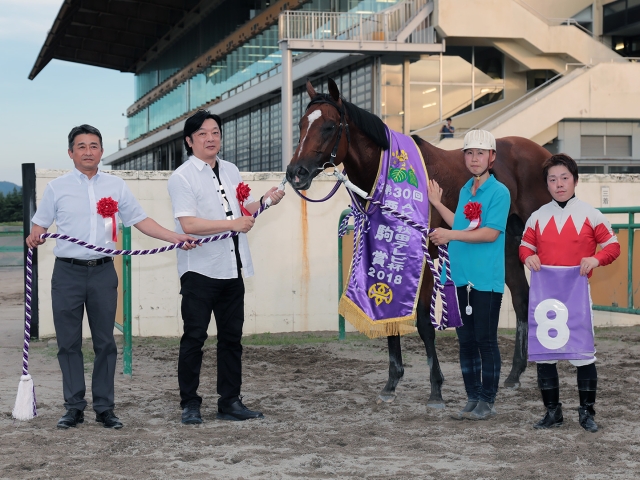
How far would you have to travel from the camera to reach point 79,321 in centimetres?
489

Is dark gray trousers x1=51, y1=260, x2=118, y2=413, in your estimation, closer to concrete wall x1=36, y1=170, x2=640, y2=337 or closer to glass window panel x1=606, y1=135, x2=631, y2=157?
concrete wall x1=36, y1=170, x2=640, y2=337

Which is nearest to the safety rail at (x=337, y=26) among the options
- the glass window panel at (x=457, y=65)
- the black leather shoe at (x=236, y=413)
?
the glass window panel at (x=457, y=65)

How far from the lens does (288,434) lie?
458 cm

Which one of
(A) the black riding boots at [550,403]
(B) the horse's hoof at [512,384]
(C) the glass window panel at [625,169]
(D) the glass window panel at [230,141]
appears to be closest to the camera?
(A) the black riding boots at [550,403]

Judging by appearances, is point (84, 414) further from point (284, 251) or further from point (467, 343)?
point (284, 251)

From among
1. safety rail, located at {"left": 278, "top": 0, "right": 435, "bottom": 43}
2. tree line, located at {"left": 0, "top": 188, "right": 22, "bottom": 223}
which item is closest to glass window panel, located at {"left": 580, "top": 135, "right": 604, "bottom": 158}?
safety rail, located at {"left": 278, "top": 0, "right": 435, "bottom": 43}

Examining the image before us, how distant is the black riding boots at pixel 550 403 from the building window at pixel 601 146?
22.7 metres

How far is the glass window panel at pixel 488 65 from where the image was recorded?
27000mm

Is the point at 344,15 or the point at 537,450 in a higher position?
the point at 344,15

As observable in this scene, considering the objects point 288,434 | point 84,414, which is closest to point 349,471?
point 288,434

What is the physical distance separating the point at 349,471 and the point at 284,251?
5.72m

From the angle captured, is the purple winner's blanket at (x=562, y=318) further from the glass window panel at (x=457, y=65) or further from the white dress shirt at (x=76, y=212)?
the glass window panel at (x=457, y=65)

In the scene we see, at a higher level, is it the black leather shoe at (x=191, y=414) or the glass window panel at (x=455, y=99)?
the glass window panel at (x=455, y=99)

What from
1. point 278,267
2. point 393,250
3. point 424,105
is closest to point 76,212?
point 393,250
